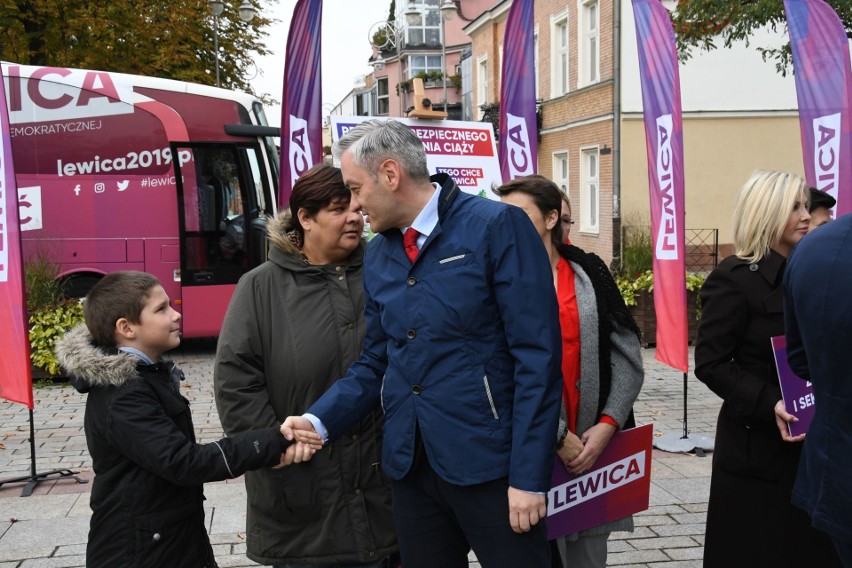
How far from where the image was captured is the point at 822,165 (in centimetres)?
630

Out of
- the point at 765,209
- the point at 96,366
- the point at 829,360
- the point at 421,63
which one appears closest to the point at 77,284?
the point at 96,366

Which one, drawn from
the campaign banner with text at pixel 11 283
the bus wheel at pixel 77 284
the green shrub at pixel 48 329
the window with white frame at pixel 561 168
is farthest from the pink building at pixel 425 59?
the campaign banner with text at pixel 11 283

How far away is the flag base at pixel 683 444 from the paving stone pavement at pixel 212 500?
71 mm

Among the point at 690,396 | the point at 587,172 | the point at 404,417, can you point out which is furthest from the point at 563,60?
the point at 404,417

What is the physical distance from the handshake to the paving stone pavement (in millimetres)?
1881

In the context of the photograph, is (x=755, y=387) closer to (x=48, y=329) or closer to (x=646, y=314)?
(x=646, y=314)

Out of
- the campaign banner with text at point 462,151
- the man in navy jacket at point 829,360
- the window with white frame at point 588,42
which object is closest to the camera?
the man in navy jacket at point 829,360

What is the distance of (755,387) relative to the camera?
314cm

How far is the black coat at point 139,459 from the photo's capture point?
2699 mm

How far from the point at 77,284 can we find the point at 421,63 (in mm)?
43306

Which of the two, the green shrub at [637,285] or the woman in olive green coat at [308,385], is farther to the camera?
the green shrub at [637,285]

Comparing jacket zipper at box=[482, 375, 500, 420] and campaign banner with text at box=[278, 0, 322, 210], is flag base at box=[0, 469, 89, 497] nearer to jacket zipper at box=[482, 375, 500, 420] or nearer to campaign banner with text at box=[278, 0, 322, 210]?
campaign banner with text at box=[278, 0, 322, 210]

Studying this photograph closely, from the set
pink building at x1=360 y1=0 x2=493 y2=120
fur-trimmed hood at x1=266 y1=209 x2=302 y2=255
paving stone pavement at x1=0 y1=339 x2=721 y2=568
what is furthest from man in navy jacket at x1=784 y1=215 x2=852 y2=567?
pink building at x1=360 y1=0 x2=493 y2=120

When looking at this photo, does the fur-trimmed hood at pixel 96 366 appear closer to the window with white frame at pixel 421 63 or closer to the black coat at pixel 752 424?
the black coat at pixel 752 424
